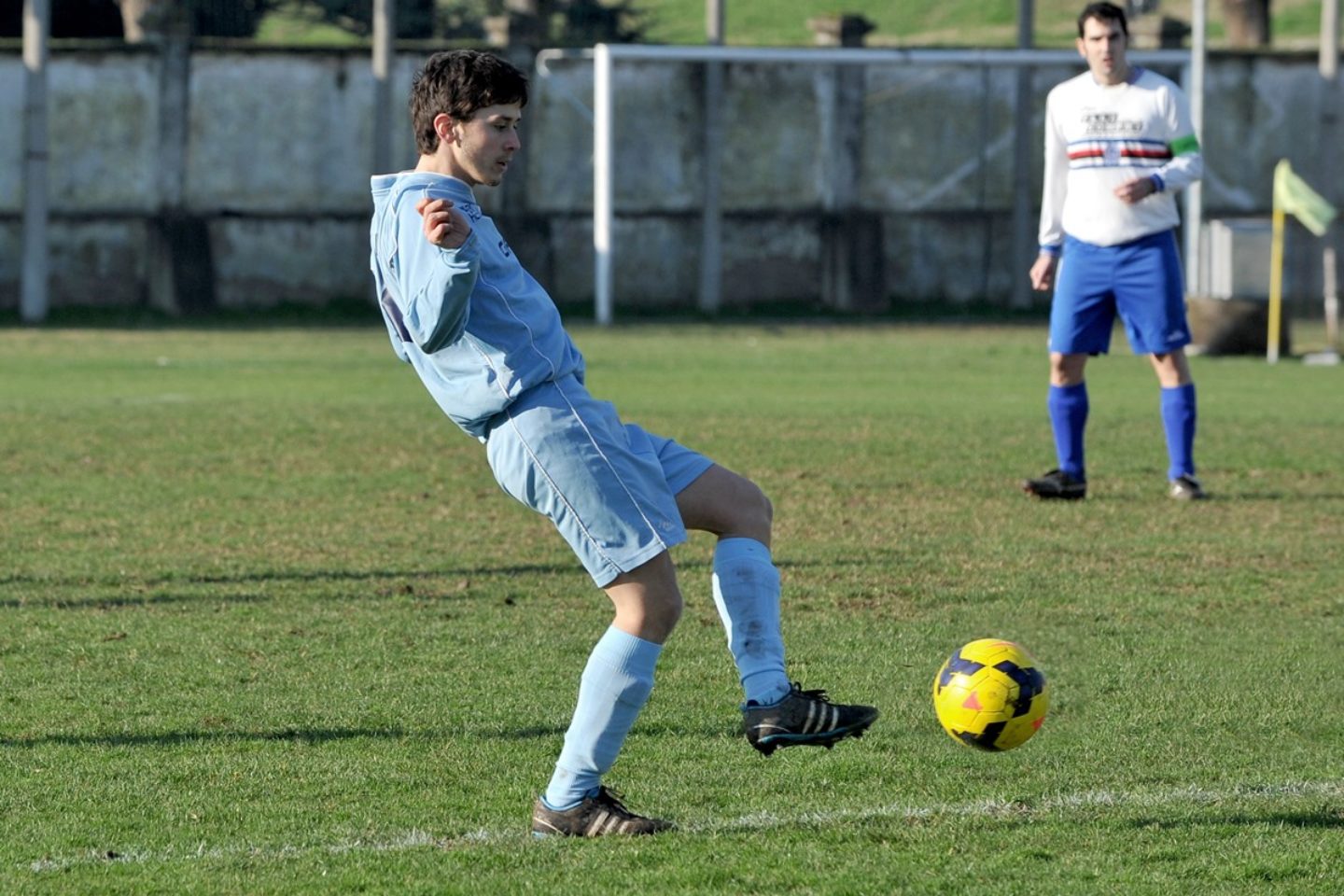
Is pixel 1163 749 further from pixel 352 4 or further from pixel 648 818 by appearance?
pixel 352 4

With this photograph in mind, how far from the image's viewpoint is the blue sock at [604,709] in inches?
176

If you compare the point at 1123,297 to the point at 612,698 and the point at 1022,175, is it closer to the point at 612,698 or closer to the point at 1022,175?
the point at 612,698

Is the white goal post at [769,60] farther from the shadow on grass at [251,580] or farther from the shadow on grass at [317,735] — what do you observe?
the shadow on grass at [317,735]

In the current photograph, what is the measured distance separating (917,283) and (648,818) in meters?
26.6

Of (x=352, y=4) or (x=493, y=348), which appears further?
(x=352, y=4)

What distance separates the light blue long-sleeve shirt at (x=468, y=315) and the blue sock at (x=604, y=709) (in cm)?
58

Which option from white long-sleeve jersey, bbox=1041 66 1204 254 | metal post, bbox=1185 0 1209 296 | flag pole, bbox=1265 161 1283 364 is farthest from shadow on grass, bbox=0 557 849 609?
metal post, bbox=1185 0 1209 296

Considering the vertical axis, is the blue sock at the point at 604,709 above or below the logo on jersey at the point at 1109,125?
below

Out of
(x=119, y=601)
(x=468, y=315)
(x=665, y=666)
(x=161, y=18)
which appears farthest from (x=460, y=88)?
(x=161, y=18)

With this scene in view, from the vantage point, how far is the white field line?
172 inches

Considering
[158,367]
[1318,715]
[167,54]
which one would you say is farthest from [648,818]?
[167,54]

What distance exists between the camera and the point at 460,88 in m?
4.31

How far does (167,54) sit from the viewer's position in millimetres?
27766

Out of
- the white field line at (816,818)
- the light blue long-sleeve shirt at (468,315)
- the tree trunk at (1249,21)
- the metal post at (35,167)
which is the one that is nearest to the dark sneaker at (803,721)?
the white field line at (816,818)
